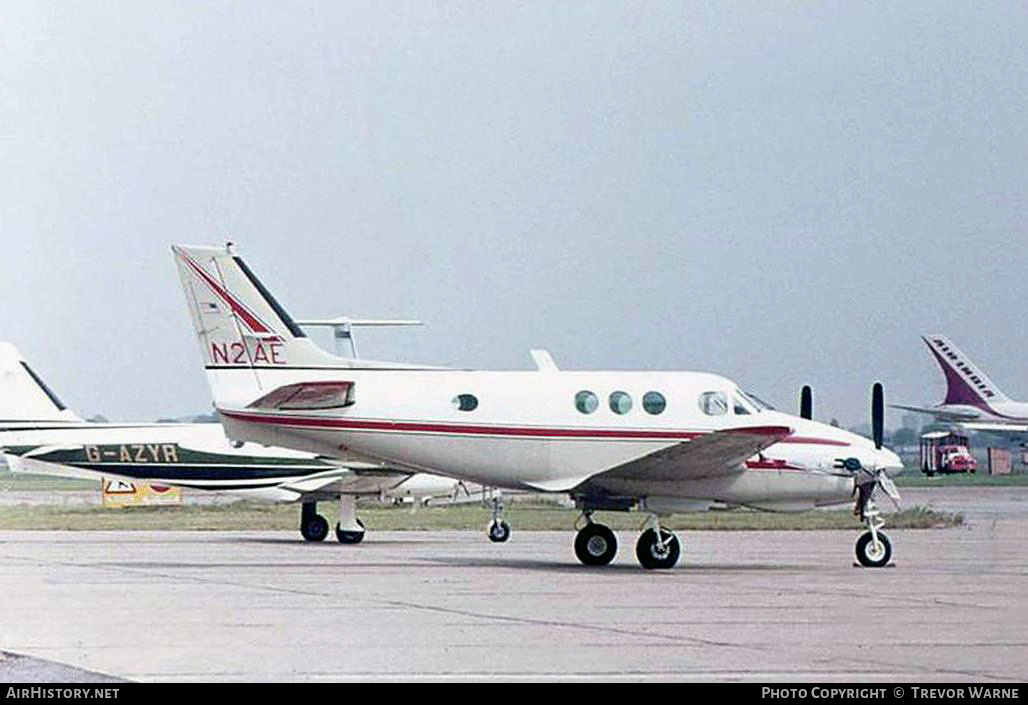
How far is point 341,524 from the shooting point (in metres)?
35.5

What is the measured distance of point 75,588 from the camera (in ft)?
68.7

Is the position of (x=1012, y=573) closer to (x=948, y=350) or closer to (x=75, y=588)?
(x=75, y=588)

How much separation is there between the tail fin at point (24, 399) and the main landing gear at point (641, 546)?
51.7 feet

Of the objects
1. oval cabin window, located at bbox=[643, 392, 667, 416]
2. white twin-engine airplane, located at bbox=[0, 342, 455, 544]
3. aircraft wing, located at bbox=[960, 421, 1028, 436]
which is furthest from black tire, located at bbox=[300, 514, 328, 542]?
aircraft wing, located at bbox=[960, 421, 1028, 436]

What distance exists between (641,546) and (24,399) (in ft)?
59.6

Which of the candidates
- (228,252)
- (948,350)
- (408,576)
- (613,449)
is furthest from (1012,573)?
(948,350)

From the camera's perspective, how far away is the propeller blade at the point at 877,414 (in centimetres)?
2762

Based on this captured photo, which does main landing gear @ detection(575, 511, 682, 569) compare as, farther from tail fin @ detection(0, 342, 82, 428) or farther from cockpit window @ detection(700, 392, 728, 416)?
tail fin @ detection(0, 342, 82, 428)

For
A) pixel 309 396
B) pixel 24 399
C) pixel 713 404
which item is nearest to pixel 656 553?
pixel 713 404

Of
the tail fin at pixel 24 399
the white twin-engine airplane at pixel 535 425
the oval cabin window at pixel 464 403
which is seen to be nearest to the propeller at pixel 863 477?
the white twin-engine airplane at pixel 535 425

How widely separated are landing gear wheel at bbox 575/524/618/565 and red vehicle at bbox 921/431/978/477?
106 feet

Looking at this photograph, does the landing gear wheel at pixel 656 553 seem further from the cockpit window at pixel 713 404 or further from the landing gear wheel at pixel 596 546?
the cockpit window at pixel 713 404
